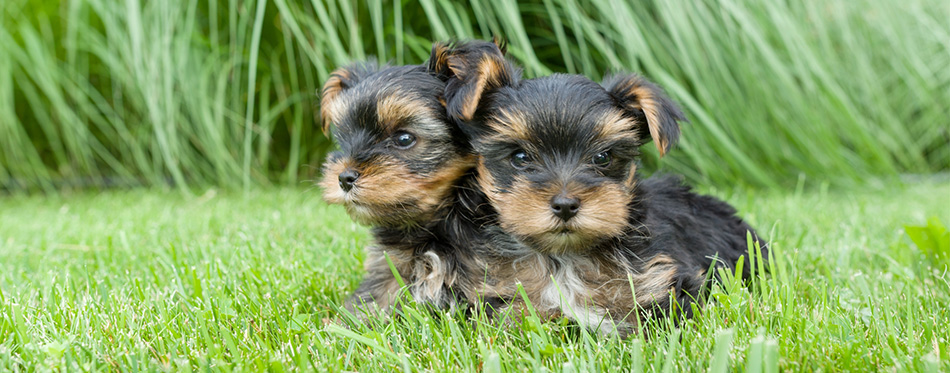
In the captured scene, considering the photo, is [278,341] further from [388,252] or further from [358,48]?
[358,48]

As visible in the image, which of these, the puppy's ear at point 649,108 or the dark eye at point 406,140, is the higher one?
the puppy's ear at point 649,108

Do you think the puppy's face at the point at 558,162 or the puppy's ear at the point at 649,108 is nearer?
the puppy's face at the point at 558,162

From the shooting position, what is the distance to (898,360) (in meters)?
1.64

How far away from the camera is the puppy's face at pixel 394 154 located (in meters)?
2.17

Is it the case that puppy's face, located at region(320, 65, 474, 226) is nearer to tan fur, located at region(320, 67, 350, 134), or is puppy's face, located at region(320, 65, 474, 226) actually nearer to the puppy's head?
the puppy's head

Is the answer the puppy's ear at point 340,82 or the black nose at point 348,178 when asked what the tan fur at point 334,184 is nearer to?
the black nose at point 348,178

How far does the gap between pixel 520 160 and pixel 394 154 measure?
0.41m

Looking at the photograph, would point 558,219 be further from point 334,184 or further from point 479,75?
point 334,184

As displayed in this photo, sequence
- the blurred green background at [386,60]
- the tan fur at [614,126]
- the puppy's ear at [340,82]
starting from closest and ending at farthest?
1. the tan fur at [614,126]
2. the puppy's ear at [340,82]
3. the blurred green background at [386,60]

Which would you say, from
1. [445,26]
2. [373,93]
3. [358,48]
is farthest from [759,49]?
[373,93]

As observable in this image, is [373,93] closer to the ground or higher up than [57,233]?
higher up

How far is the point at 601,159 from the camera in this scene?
217 centimetres

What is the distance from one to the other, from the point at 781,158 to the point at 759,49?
3.59 ft

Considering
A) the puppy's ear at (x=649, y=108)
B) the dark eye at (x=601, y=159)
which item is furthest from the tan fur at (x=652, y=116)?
the dark eye at (x=601, y=159)
